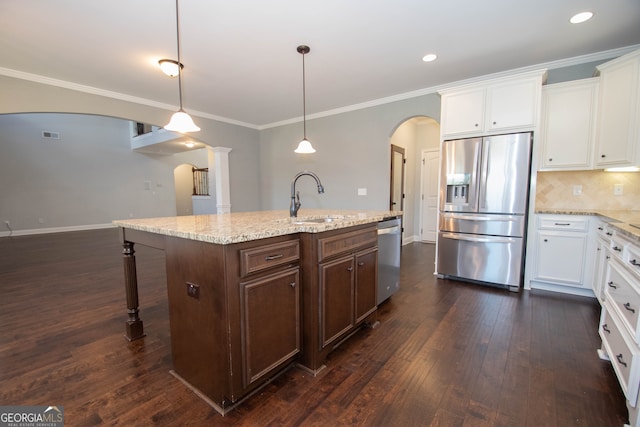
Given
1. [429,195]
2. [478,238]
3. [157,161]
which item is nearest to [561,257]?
[478,238]

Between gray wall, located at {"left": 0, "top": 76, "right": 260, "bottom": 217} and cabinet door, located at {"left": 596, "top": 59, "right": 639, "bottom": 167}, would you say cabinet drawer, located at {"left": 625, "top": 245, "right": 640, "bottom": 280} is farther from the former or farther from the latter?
gray wall, located at {"left": 0, "top": 76, "right": 260, "bottom": 217}

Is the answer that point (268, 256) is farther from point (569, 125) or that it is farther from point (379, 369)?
point (569, 125)

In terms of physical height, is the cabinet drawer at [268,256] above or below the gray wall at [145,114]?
below

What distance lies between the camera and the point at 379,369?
1.77 m

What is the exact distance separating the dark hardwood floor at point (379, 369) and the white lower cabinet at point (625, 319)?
Answer: 17cm

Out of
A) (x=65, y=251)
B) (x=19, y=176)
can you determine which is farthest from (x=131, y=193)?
(x=65, y=251)

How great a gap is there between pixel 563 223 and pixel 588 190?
681 millimetres

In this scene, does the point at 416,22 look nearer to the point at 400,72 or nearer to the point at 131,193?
the point at 400,72

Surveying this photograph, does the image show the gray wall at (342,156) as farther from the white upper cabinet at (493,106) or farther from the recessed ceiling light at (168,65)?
the recessed ceiling light at (168,65)

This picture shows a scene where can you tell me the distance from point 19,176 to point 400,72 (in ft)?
30.0

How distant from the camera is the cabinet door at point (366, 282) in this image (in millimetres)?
2119

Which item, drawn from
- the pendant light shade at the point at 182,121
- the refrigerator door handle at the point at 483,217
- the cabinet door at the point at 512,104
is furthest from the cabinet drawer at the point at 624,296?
the pendant light shade at the point at 182,121

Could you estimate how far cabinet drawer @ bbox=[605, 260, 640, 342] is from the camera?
4.48ft

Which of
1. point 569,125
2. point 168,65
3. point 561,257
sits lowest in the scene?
point 561,257
